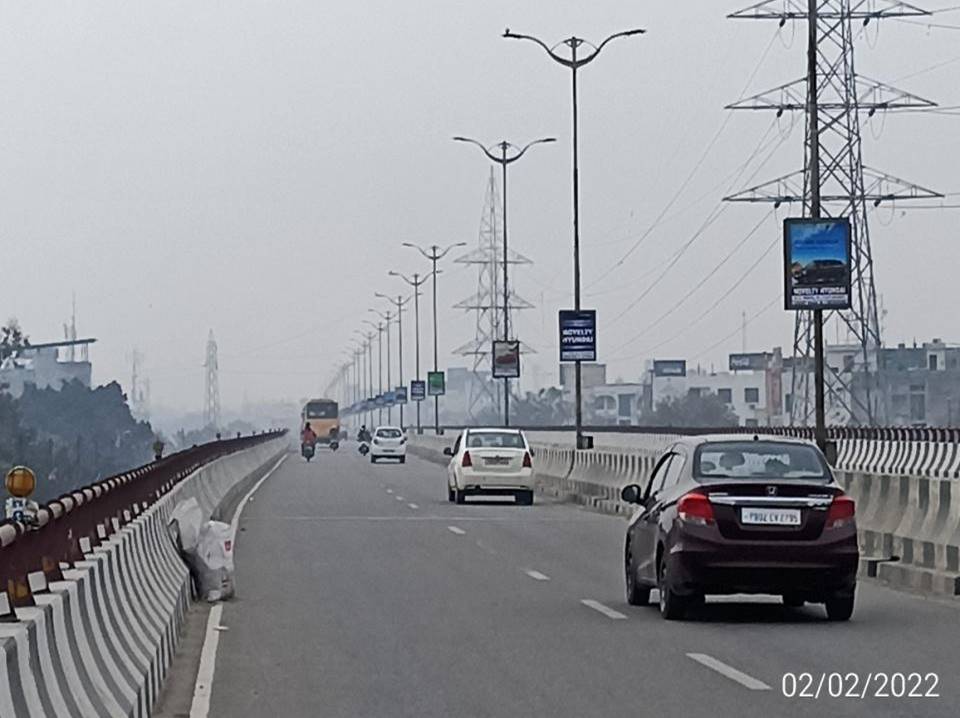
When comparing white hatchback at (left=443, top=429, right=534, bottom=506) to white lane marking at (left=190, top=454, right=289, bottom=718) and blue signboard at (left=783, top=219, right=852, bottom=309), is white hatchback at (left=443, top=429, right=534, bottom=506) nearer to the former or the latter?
blue signboard at (left=783, top=219, right=852, bottom=309)

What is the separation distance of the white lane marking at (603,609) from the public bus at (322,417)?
107m

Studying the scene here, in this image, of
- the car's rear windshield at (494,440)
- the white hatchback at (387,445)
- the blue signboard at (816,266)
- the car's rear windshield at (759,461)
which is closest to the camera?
the car's rear windshield at (759,461)

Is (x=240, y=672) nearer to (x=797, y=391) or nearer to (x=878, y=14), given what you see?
(x=878, y=14)

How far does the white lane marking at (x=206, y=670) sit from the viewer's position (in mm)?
12180

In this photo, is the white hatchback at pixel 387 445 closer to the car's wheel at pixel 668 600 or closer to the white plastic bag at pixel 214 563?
the white plastic bag at pixel 214 563

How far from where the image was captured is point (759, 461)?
56.7 ft

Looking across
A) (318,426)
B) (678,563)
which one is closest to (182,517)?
(678,563)

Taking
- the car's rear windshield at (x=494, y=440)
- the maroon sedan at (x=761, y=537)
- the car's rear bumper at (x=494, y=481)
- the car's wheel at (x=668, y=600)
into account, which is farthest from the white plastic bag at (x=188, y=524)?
the car's rear windshield at (x=494, y=440)

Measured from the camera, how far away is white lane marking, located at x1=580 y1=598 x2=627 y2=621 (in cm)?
1769

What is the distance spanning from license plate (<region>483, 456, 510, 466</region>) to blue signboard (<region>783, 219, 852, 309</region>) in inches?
441

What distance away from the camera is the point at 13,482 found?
9.89 meters

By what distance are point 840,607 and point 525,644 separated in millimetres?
3056

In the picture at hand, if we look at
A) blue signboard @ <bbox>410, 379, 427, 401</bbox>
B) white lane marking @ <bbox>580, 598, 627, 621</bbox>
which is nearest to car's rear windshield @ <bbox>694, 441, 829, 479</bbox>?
white lane marking @ <bbox>580, 598, 627, 621</bbox>

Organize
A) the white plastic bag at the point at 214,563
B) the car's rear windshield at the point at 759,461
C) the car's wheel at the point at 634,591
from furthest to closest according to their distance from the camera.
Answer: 1. the white plastic bag at the point at 214,563
2. the car's wheel at the point at 634,591
3. the car's rear windshield at the point at 759,461
